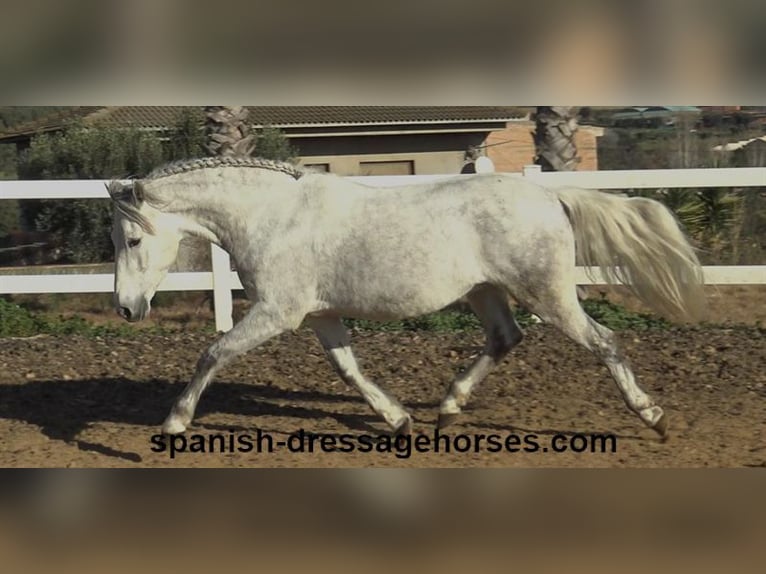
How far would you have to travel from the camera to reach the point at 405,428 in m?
5.66

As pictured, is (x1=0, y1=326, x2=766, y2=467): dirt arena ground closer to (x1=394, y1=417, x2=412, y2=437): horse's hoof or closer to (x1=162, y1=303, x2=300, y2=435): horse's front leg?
(x1=394, y1=417, x2=412, y2=437): horse's hoof

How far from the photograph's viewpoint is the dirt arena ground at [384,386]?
5.53m

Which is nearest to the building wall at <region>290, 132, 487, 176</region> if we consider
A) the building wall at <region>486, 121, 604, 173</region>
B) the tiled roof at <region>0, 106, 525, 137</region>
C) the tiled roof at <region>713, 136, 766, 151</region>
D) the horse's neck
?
the tiled roof at <region>0, 106, 525, 137</region>

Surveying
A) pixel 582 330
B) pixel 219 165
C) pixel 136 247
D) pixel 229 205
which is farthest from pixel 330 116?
pixel 582 330

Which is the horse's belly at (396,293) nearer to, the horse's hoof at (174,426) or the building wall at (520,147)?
the horse's hoof at (174,426)

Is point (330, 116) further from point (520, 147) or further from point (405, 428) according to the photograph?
point (405, 428)

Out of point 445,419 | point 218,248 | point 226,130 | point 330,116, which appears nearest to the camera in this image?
point 445,419

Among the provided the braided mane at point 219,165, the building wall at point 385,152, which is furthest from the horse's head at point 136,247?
the building wall at point 385,152

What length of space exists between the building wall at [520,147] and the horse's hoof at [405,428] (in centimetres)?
1229

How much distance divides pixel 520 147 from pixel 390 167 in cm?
374

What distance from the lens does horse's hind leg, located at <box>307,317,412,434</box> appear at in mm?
5629

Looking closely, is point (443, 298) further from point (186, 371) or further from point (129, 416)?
point (186, 371)

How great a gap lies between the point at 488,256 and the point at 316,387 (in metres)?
2.21

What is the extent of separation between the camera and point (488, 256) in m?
5.27
